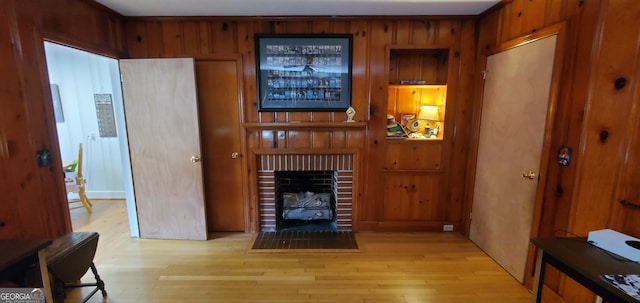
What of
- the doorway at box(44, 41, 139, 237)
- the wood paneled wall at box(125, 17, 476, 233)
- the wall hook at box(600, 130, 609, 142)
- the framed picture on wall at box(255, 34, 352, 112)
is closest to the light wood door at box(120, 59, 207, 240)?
the wood paneled wall at box(125, 17, 476, 233)

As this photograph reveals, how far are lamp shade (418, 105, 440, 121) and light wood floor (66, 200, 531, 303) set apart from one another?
1327mm

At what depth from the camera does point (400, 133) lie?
2945 mm

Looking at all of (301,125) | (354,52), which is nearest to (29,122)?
(301,125)

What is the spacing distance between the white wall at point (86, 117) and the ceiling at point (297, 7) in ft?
6.50

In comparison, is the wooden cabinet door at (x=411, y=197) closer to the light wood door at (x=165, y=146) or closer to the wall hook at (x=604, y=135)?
the wall hook at (x=604, y=135)

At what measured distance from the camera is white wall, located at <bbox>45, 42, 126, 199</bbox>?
12.6ft

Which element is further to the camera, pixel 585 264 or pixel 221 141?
pixel 221 141

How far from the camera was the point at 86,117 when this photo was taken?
3.97 meters

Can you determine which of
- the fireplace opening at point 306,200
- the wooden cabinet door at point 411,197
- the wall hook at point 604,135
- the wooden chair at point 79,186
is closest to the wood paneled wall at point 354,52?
the wooden cabinet door at point 411,197

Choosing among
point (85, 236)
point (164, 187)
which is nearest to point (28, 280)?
point (85, 236)

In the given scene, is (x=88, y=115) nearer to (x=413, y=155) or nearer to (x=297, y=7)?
(x=297, y=7)

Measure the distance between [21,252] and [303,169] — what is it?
6.99 ft

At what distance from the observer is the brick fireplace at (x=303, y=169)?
294 centimetres

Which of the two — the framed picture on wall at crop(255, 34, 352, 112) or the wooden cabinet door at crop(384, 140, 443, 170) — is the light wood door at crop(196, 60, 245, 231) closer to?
the framed picture on wall at crop(255, 34, 352, 112)
